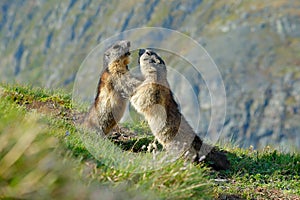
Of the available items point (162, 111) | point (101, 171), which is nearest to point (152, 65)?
point (162, 111)

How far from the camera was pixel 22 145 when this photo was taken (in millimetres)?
5090

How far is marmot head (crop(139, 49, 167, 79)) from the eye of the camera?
10109mm

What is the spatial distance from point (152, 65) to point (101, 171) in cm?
362

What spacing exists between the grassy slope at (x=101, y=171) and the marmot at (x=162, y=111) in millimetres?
788

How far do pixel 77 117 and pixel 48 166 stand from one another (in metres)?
7.57

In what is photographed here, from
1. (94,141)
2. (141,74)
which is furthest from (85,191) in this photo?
(141,74)

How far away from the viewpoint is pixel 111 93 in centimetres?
1088

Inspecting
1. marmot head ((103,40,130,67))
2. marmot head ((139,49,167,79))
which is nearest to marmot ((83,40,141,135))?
marmot head ((103,40,130,67))

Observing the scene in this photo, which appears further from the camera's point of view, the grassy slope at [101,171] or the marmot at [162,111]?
the marmot at [162,111]

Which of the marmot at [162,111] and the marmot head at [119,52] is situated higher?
the marmot head at [119,52]

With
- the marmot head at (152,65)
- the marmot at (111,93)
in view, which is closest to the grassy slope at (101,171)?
the marmot at (111,93)

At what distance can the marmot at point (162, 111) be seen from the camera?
9641 mm

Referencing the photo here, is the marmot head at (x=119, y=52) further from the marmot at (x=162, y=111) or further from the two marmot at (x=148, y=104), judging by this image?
the marmot at (x=162, y=111)

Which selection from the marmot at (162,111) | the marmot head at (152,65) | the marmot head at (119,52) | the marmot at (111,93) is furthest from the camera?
the marmot head at (119,52)
